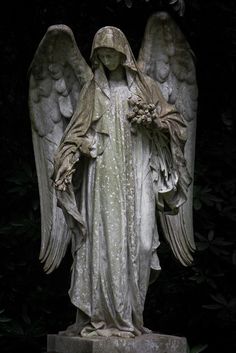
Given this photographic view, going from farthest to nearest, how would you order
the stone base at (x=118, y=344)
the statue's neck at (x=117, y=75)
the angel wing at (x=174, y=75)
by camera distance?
the angel wing at (x=174, y=75) < the statue's neck at (x=117, y=75) < the stone base at (x=118, y=344)

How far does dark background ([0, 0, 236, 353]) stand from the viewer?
11805 mm

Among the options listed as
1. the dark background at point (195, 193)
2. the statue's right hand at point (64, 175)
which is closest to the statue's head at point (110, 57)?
Answer: the statue's right hand at point (64, 175)

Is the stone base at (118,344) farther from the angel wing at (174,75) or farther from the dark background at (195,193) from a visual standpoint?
the dark background at (195,193)

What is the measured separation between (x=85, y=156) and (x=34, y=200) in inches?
94.7

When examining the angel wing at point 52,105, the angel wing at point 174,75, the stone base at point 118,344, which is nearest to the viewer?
the stone base at point 118,344

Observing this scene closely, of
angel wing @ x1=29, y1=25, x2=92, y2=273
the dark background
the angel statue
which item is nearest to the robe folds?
the angel statue

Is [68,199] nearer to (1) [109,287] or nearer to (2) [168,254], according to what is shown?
(1) [109,287]

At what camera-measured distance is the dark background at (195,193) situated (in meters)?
11.8

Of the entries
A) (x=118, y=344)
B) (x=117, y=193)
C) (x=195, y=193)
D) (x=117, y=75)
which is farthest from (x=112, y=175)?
(x=195, y=193)

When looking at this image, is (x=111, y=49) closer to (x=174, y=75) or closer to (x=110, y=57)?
(x=110, y=57)

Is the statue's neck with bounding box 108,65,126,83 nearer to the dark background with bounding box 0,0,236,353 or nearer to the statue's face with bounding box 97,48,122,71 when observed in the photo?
the statue's face with bounding box 97,48,122,71

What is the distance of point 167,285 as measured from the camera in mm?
12109

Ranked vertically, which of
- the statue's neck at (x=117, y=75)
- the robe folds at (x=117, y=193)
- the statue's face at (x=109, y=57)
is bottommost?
the robe folds at (x=117, y=193)

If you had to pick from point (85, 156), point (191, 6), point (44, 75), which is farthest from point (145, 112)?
point (191, 6)
